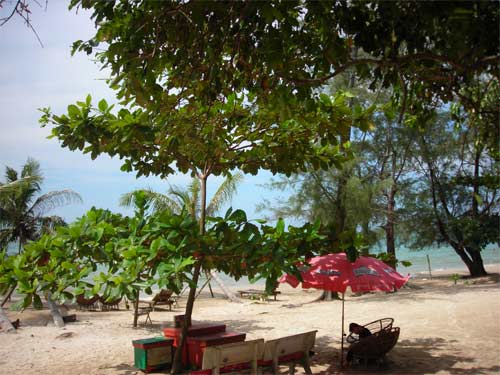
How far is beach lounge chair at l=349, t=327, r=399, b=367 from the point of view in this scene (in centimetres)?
793

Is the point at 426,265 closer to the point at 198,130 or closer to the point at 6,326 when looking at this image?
the point at 6,326

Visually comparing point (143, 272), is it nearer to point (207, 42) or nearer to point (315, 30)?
point (207, 42)

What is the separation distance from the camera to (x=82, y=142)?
7.87m

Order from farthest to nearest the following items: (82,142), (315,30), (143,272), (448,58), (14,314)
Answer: (14,314)
(82,142)
(143,272)
(315,30)
(448,58)

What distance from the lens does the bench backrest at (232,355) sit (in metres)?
6.86

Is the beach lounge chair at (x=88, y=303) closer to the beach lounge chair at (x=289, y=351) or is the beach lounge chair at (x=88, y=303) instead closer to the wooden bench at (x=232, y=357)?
the beach lounge chair at (x=289, y=351)

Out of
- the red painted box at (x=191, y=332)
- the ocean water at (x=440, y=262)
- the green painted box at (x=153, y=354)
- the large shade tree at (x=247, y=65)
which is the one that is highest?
the large shade tree at (x=247, y=65)

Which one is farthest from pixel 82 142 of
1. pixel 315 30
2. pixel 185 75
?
pixel 315 30

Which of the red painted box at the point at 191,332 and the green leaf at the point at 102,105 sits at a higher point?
the green leaf at the point at 102,105

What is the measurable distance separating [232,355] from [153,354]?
1780 millimetres

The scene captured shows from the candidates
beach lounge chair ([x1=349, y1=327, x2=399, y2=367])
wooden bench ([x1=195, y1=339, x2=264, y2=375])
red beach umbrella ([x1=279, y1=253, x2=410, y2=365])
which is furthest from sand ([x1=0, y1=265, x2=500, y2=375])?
red beach umbrella ([x1=279, y1=253, x2=410, y2=365])

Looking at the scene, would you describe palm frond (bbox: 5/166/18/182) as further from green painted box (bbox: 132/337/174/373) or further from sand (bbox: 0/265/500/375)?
green painted box (bbox: 132/337/174/373)

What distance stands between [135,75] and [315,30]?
2.31 m

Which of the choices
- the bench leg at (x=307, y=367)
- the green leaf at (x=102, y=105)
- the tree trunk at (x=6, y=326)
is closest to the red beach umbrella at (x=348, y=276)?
the bench leg at (x=307, y=367)
